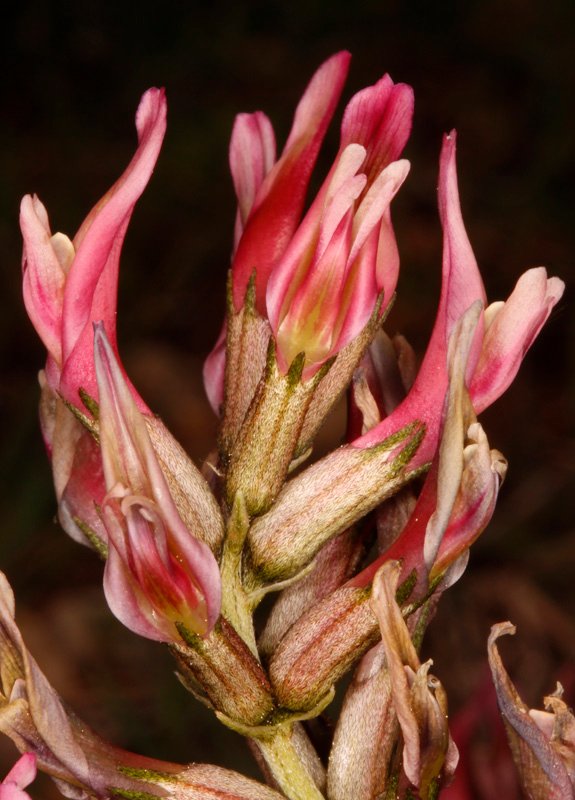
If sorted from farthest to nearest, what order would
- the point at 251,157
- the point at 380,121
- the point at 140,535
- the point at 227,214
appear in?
the point at 227,214 → the point at 251,157 → the point at 380,121 → the point at 140,535

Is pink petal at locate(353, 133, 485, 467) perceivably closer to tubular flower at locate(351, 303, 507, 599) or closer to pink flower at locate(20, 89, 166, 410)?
tubular flower at locate(351, 303, 507, 599)

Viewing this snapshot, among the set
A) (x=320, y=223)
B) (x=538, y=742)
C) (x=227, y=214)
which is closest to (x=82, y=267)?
(x=320, y=223)

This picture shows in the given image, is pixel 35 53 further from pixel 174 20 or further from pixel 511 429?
pixel 511 429

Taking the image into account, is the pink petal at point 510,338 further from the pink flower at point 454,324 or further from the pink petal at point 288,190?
the pink petal at point 288,190

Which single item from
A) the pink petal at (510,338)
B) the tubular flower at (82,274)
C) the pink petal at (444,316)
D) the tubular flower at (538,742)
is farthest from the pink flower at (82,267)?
the tubular flower at (538,742)

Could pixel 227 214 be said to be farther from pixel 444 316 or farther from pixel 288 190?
pixel 444 316

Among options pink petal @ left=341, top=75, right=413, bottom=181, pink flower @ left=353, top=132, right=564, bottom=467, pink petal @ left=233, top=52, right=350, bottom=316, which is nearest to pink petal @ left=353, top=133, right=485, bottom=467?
pink flower @ left=353, top=132, right=564, bottom=467
